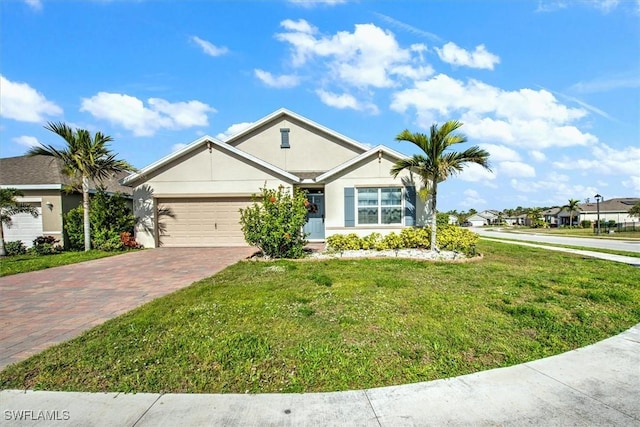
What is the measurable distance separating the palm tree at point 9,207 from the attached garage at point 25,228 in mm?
283

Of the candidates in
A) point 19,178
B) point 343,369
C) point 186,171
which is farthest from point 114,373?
point 19,178

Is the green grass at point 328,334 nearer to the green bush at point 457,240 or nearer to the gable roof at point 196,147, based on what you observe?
the green bush at point 457,240

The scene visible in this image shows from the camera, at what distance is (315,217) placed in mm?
14758

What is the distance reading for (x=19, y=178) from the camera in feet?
47.2

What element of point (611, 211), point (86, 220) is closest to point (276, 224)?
point (86, 220)

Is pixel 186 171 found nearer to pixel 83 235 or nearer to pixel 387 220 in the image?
pixel 83 235

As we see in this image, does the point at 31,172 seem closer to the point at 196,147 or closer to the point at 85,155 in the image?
the point at 85,155

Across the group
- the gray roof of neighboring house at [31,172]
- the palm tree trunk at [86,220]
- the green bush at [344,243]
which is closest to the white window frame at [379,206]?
the green bush at [344,243]

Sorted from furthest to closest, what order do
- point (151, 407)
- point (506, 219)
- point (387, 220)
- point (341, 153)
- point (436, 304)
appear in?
point (506, 219)
point (341, 153)
point (387, 220)
point (436, 304)
point (151, 407)

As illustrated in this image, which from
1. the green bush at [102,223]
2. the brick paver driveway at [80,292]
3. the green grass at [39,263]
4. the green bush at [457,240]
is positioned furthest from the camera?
the green bush at [102,223]

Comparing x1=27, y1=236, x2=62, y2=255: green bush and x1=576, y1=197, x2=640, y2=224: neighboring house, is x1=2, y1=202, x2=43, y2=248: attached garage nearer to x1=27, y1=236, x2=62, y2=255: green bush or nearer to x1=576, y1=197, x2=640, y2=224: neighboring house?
x1=27, y1=236, x2=62, y2=255: green bush

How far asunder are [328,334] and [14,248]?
15.7 metres

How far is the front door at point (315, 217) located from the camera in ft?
48.0

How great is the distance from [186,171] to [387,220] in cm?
906
